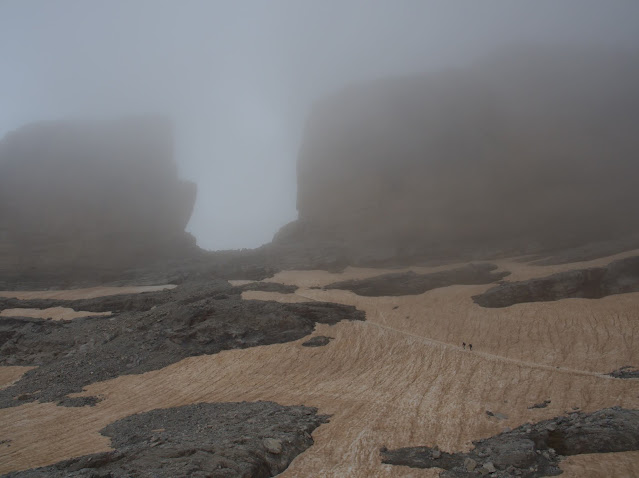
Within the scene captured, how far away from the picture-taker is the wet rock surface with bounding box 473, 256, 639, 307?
1161 inches

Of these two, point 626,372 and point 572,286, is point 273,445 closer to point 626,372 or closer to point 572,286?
point 626,372

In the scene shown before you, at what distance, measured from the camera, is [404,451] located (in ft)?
40.3

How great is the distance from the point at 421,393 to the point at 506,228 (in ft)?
118

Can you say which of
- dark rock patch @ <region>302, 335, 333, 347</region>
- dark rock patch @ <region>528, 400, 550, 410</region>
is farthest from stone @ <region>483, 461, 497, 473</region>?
dark rock patch @ <region>302, 335, 333, 347</region>

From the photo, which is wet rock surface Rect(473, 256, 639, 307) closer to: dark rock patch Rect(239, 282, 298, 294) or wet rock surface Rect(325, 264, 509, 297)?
wet rock surface Rect(325, 264, 509, 297)

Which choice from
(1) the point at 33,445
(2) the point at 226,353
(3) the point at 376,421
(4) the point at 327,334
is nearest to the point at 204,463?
(3) the point at 376,421

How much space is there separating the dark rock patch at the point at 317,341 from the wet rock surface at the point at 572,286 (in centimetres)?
1313

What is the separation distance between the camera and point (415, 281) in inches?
1468

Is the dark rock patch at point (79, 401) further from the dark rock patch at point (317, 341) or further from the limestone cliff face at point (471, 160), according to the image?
the limestone cliff face at point (471, 160)

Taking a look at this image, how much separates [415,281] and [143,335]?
2387 cm

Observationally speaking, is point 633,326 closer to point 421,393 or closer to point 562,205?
point 421,393

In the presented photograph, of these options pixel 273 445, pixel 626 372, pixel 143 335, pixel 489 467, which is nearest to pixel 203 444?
pixel 273 445

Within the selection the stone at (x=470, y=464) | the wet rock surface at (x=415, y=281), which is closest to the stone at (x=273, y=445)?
the stone at (x=470, y=464)

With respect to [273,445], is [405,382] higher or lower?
lower
